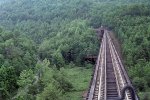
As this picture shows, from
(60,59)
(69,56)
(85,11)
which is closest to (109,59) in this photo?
(60,59)

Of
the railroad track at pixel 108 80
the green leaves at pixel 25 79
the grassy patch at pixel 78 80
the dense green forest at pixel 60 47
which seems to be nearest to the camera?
the railroad track at pixel 108 80

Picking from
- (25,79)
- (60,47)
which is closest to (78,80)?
(25,79)

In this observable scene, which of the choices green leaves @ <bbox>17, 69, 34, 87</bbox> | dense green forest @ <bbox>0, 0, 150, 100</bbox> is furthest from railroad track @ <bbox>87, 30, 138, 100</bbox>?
green leaves @ <bbox>17, 69, 34, 87</bbox>

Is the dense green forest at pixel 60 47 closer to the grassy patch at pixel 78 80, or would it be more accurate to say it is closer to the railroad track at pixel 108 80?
the grassy patch at pixel 78 80

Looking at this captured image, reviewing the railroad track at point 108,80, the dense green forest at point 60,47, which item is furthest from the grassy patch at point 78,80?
the railroad track at point 108,80

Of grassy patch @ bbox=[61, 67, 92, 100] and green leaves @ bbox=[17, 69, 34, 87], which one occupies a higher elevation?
green leaves @ bbox=[17, 69, 34, 87]

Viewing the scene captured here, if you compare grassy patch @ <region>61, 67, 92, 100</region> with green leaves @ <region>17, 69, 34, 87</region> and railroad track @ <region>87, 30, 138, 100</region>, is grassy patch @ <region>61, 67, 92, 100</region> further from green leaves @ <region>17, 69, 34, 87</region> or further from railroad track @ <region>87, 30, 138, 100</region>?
green leaves @ <region>17, 69, 34, 87</region>

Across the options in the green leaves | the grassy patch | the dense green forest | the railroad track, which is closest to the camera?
the railroad track
